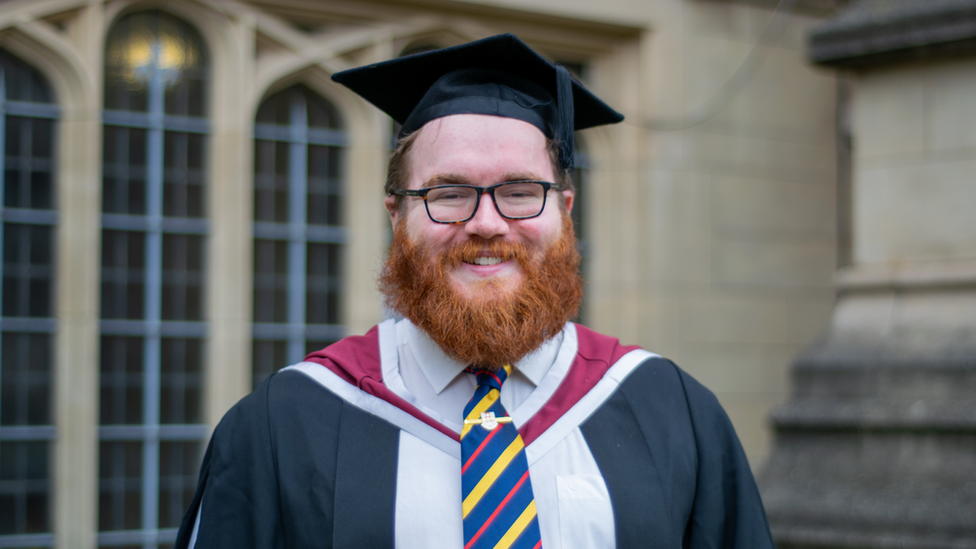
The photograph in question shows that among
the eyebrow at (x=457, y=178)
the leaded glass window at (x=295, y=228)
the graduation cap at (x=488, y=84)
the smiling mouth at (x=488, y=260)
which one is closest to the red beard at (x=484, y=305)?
the smiling mouth at (x=488, y=260)

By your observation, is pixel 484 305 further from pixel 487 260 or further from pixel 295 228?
pixel 295 228

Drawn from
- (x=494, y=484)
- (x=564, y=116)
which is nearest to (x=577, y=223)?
(x=564, y=116)

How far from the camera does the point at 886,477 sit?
3.92 m

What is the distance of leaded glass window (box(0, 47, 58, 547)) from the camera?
183 inches

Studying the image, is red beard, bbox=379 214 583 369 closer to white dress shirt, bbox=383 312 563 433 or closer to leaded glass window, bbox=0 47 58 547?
white dress shirt, bbox=383 312 563 433

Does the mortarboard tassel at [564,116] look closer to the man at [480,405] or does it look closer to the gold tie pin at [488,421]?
the man at [480,405]

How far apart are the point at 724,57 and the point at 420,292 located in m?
4.46

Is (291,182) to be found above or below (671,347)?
above

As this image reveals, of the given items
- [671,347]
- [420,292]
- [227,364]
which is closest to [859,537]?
[671,347]

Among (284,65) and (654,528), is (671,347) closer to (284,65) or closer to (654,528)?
(284,65)

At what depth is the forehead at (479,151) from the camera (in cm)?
174

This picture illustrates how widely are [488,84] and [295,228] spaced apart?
3.59 metres

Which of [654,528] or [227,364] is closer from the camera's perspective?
[654,528]

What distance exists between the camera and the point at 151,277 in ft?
16.4
